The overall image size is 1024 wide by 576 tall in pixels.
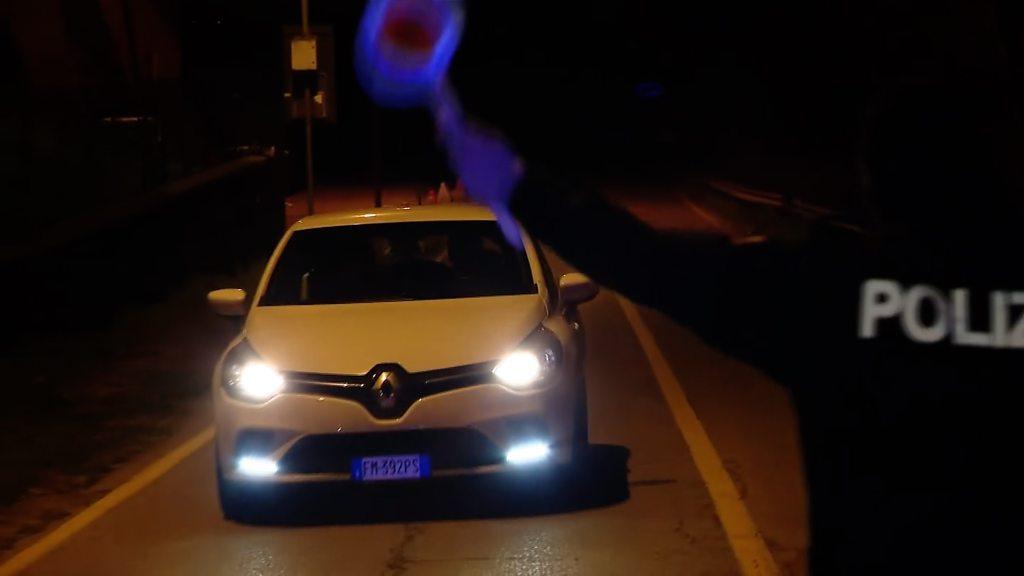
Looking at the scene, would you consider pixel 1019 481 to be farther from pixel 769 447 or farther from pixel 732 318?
pixel 732 318

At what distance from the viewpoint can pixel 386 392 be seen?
782 cm

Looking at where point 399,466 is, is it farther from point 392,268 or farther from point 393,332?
point 392,268

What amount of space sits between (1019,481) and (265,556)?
4.62m

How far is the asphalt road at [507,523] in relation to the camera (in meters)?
7.33

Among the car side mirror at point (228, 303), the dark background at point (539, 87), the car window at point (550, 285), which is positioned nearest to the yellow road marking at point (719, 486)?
the car window at point (550, 285)

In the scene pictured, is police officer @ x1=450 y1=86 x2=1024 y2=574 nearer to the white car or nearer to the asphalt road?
the asphalt road

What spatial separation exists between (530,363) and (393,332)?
0.78 metres

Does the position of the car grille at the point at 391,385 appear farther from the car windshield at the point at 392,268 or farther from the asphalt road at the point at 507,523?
the car windshield at the point at 392,268

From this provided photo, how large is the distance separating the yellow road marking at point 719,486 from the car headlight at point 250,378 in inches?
98.6

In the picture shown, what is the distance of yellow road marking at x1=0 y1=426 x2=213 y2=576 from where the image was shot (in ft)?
25.3

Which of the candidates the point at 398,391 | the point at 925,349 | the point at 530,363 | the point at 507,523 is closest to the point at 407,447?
the point at 398,391

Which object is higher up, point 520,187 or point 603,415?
point 520,187

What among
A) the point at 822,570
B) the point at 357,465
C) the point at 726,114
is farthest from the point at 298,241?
the point at 726,114

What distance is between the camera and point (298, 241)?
982cm
